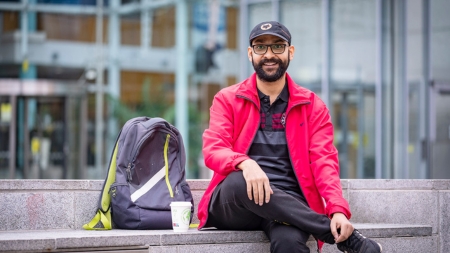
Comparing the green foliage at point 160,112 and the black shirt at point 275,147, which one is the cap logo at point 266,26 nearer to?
the black shirt at point 275,147

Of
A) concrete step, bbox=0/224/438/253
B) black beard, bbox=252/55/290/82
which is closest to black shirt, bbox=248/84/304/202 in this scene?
black beard, bbox=252/55/290/82

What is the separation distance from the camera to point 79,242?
12.8 ft

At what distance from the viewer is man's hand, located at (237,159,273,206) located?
3889mm

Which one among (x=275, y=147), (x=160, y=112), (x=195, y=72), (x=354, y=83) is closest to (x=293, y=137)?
(x=275, y=147)

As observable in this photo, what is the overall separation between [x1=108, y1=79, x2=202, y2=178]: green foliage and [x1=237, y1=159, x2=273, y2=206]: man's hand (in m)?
11.6

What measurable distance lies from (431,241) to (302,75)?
8.30m

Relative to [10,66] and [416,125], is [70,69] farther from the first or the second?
[416,125]

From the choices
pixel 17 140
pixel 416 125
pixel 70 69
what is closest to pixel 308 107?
pixel 416 125

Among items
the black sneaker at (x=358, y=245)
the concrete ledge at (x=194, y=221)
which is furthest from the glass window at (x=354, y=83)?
the black sneaker at (x=358, y=245)

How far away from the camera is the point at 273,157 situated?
4.27 m

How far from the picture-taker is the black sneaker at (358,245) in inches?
150

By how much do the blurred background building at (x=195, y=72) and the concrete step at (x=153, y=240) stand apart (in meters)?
7.34

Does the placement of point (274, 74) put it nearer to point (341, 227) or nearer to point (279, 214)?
point (279, 214)

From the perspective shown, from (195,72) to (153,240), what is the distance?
11.9 m
